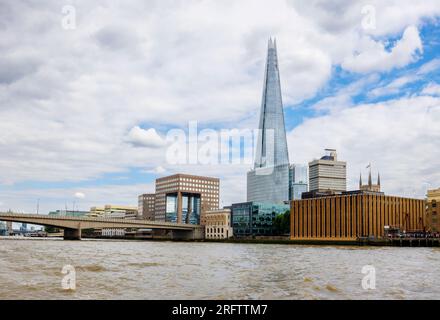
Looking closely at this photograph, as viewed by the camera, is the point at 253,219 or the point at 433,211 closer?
the point at 433,211

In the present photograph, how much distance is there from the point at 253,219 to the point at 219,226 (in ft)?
46.1

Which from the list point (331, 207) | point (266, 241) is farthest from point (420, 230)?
point (266, 241)

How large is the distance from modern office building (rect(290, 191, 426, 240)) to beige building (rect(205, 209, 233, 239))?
118ft

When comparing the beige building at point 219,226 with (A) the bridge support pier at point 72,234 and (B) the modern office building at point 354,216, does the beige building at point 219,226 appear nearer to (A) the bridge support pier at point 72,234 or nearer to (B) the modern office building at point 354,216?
(B) the modern office building at point 354,216

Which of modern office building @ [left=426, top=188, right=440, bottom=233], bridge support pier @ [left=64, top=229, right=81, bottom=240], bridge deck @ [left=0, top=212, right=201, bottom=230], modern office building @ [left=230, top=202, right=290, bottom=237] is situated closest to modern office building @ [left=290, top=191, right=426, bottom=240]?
modern office building @ [left=426, top=188, right=440, bottom=233]

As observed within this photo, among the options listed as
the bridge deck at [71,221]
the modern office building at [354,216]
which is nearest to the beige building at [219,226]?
the bridge deck at [71,221]

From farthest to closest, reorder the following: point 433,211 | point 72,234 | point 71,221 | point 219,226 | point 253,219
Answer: point 219,226 → point 253,219 → point 72,234 → point 433,211 → point 71,221

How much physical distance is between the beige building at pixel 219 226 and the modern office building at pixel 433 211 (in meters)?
68.7

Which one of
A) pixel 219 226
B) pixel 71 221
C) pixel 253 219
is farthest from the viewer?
pixel 219 226

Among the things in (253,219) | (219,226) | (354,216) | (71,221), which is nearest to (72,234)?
(71,221)

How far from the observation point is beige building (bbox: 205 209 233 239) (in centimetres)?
17875

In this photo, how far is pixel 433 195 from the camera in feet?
443

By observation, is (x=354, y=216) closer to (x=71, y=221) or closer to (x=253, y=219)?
(x=253, y=219)

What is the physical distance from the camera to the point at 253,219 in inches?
6836
